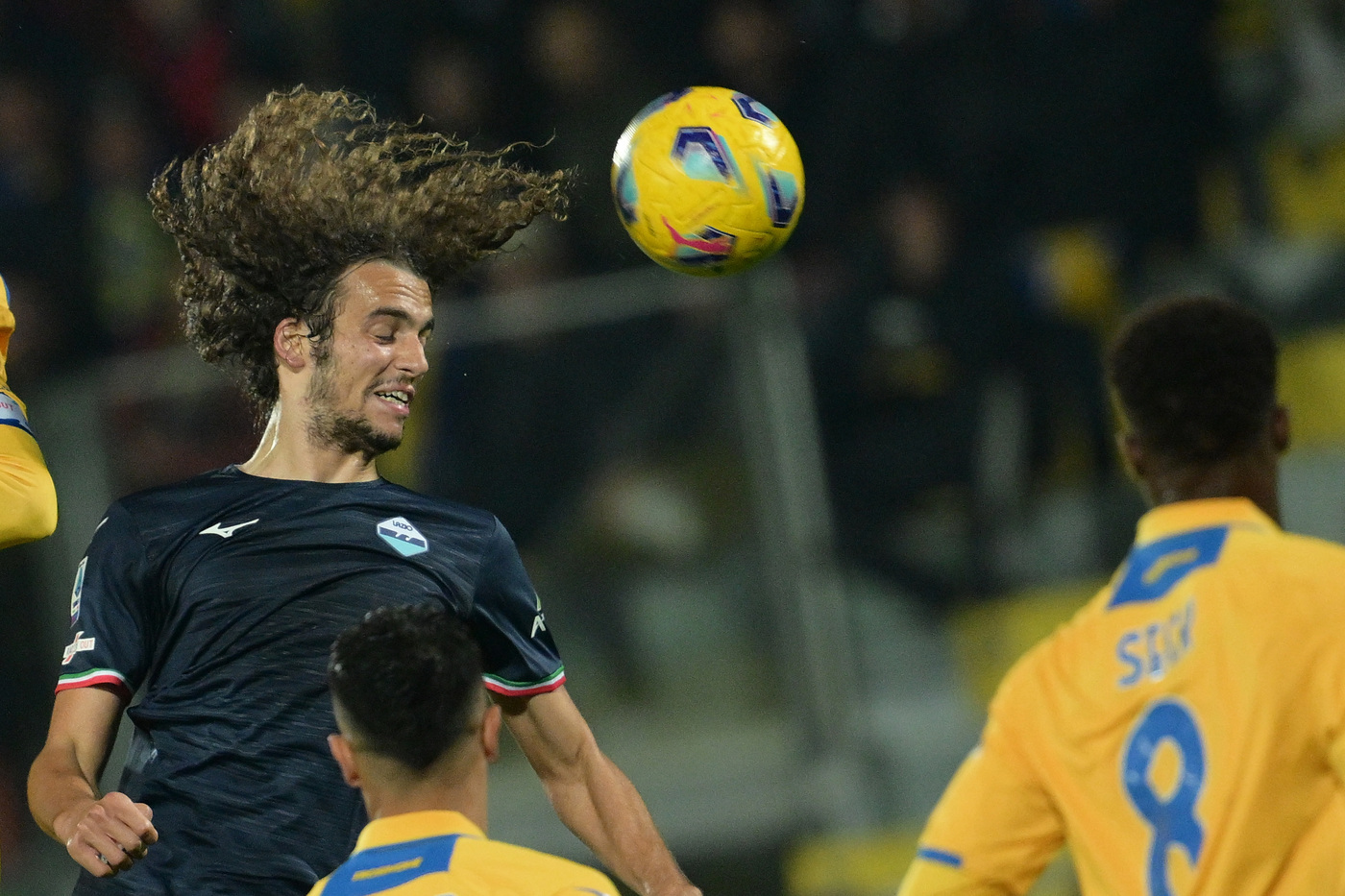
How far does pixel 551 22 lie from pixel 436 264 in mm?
4257

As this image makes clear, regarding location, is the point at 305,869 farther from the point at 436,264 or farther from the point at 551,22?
the point at 551,22

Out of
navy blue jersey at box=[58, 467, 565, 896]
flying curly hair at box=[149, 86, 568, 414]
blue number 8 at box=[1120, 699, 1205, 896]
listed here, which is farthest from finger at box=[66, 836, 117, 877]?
blue number 8 at box=[1120, 699, 1205, 896]

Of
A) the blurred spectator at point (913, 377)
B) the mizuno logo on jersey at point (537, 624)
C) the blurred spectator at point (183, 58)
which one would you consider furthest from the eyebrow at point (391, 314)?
the blurred spectator at point (183, 58)

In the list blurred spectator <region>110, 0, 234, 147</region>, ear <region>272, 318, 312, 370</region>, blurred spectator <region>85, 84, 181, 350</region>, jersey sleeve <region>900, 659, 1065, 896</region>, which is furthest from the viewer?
blurred spectator <region>110, 0, 234, 147</region>

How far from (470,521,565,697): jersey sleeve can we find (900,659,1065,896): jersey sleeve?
45.2 inches

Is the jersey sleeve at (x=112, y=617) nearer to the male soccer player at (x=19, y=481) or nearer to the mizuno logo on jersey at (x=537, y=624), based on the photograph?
the male soccer player at (x=19, y=481)

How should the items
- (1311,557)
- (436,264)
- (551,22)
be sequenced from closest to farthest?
1. (1311,557)
2. (436,264)
3. (551,22)

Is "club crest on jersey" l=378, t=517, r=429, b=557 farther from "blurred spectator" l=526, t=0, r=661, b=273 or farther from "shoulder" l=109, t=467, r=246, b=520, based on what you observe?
"blurred spectator" l=526, t=0, r=661, b=273

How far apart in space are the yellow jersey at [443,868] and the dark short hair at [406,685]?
0.11m

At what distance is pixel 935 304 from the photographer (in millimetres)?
6941

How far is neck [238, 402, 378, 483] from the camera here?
3678mm

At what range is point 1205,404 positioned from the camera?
2637mm

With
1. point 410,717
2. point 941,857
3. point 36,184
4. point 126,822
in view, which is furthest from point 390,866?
point 36,184

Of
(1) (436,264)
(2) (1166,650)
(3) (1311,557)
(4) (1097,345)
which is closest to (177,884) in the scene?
(1) (436,264)
